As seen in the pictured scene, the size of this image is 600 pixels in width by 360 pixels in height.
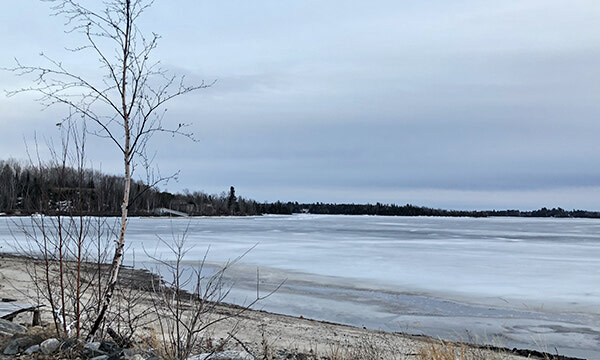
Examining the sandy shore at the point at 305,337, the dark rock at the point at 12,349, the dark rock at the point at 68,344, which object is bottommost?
the sandy shore at the point at 305,337

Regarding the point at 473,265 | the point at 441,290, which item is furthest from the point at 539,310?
the point at 473,265

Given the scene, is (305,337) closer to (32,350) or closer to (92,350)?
(92,350)

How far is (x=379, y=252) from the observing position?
2377cm

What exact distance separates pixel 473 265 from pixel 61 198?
54.0ft

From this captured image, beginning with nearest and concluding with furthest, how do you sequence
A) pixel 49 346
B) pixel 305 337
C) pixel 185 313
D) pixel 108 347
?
pixel 49 346 < pixel 108 347 < pixel 305 337 < pixel 185 313

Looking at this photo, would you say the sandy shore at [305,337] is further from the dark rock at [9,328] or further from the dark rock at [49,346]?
the dark rock at [49,346]

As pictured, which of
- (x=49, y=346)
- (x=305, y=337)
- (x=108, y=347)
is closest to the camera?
(x=49, y=346)

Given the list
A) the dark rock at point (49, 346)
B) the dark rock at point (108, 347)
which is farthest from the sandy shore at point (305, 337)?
the dark rock at point (108, 347)

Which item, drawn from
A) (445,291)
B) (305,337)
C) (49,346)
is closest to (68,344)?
(49,346)

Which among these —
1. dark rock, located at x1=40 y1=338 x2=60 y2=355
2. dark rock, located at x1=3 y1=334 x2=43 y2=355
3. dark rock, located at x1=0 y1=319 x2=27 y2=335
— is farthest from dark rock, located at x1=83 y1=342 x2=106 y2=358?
dark rock, located at x1=0 y1=319 x2=27 y2=335

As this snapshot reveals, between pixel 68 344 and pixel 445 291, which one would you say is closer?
pixel 68 344

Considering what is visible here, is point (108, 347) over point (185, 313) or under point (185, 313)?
over

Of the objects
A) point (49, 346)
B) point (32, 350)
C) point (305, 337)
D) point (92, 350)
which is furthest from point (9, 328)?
point (305, 337)

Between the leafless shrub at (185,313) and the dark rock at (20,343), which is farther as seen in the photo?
the dark rock at (20,343)
